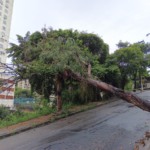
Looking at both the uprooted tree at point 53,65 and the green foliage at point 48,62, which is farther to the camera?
the green foliage at point 48,62

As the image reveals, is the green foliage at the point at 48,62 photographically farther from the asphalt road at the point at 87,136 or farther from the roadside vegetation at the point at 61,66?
the asphalt road at the point at 87,136

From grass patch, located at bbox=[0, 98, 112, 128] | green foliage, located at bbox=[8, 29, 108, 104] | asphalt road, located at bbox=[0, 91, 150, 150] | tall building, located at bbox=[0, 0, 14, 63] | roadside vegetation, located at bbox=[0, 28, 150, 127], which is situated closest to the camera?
asphalt road, located at bbox=[0, 91, 150, 150]

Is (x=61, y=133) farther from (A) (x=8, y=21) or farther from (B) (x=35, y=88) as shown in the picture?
(A) (x=8, y=21)

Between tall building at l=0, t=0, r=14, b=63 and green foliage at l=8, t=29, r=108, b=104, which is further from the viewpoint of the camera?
tall building at l=0, t=0, r=14, b=63

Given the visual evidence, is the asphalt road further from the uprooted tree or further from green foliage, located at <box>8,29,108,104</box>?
green foliage, located at <box>8,29,108,104</box>

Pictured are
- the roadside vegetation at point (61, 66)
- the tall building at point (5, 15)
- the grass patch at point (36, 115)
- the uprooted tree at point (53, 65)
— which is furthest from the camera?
the tall building at point (5, 15)

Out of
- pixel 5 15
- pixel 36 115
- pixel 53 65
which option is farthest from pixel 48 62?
pixel 5 15

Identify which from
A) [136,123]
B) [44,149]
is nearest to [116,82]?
[136,123]

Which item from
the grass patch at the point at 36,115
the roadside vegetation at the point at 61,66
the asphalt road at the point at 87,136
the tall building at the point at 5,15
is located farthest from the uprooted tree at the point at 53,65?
the tall building at the point at 5,15

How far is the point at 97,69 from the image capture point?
21.1 m

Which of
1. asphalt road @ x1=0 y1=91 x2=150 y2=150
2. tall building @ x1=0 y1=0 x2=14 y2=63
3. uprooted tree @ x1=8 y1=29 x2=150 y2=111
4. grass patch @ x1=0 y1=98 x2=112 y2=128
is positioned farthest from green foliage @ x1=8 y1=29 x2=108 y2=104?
tall building @ x1=0 y1=0 x2=14 y2=63

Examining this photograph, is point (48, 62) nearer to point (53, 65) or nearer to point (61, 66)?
point (53, 65)

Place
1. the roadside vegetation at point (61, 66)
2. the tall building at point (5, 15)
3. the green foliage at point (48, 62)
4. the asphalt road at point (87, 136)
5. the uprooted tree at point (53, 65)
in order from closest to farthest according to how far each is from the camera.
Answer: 1. the asphalt road at point (87, 136)
2. the uprooted tree at point (53, 65)
3. the green foliage at point (48, 62)
4. the roadside vegetation at point (61, 66)
5. the tall building at point (5, 15)

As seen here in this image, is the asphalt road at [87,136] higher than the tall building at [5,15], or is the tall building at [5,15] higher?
the tall building at [5,15]
